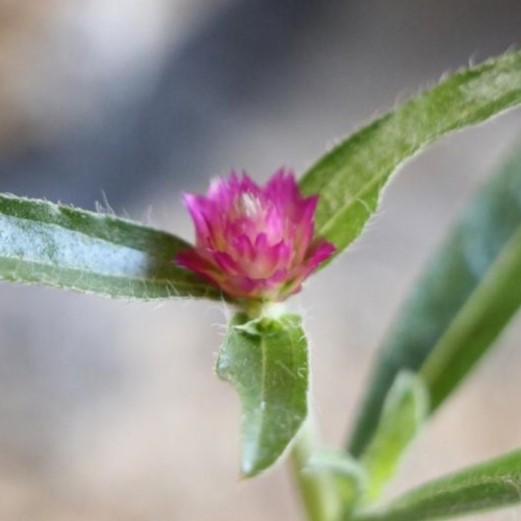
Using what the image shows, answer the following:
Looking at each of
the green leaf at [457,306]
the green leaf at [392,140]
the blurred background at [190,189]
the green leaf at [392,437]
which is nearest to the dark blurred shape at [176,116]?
the blurred background at [190,189]

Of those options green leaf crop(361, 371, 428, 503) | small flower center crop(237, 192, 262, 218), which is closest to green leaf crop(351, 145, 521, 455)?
green leaf crop(361, 371, 428, 503)

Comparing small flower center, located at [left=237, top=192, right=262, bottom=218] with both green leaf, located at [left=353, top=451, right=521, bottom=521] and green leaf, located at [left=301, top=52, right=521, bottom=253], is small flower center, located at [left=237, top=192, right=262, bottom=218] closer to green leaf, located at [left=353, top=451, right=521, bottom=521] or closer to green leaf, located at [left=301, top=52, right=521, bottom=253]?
green leaf, located at [left=301, top=52, right=521, bottom=253]

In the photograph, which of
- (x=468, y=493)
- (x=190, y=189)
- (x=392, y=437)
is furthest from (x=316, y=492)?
(x=190, y=189)

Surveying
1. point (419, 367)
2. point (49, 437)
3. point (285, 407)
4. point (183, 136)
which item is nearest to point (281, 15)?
point (183, 136)

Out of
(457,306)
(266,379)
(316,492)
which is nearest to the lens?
(266,379)

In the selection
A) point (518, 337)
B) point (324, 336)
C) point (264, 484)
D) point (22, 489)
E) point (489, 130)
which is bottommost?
point (22, 489)

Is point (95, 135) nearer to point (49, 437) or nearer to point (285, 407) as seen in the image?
point (49, 437)

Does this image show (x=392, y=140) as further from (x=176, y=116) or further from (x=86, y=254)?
(x=176, y=116)
